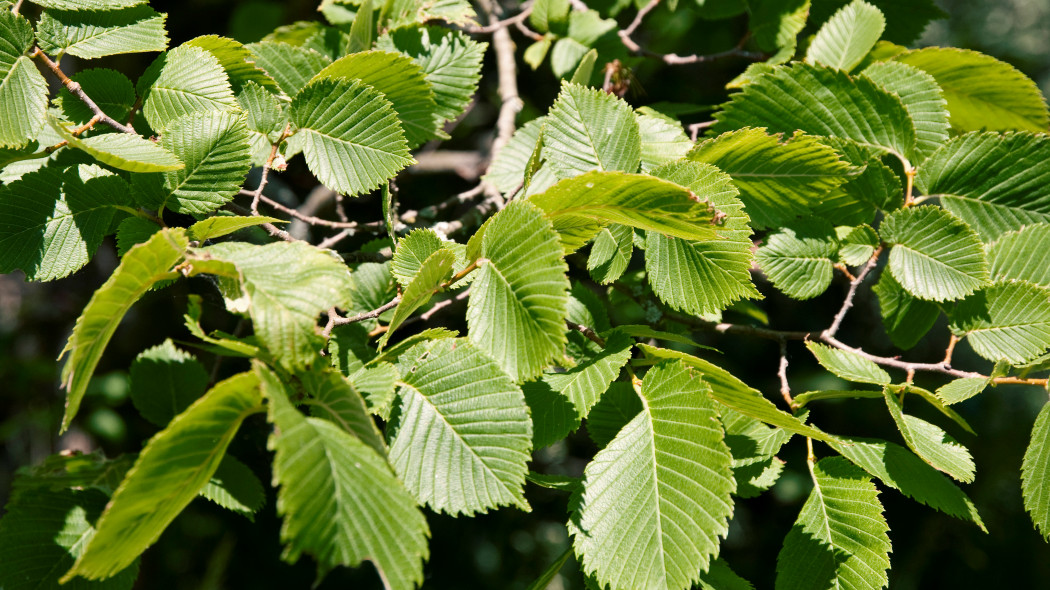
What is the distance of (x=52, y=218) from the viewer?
809 millimetres

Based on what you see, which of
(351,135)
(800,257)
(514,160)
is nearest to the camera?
(351,135)

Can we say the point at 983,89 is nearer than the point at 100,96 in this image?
No

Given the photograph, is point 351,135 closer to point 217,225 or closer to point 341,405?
point 217,225

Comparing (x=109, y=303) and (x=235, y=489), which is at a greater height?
(x=109, y=303)

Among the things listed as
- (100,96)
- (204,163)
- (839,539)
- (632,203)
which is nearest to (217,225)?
(204,163)

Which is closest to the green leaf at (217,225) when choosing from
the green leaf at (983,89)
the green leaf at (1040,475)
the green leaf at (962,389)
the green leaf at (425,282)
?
the green leaf at (425,282)

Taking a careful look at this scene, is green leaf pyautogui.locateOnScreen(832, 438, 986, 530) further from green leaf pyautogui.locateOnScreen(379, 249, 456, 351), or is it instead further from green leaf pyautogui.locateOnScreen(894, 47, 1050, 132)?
green leaf pyautogui.locateOnScreen(894, 47, 1050, 132)

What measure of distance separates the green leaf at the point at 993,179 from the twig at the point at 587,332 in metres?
0.56

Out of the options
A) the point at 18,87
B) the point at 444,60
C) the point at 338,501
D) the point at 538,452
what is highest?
the point at 18,87

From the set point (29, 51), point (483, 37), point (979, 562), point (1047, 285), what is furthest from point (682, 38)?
point (979, 562)

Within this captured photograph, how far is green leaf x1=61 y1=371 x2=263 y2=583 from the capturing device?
0.53 m

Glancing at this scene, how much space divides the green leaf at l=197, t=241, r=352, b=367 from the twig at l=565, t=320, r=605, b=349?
0.34 metres

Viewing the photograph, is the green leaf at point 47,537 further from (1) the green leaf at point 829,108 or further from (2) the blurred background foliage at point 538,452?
(1) the green leaf at point 829,108

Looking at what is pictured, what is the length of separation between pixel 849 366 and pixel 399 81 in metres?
0.74
